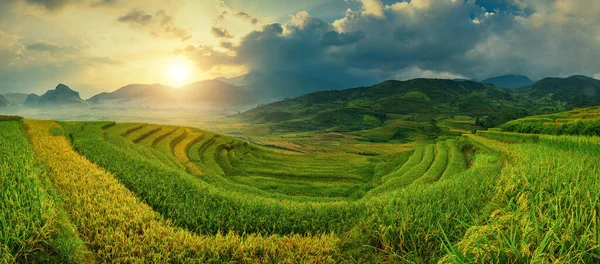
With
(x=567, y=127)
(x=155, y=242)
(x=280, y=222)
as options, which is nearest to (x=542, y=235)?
(x=280, y=222)

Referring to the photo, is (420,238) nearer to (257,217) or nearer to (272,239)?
(272,239)

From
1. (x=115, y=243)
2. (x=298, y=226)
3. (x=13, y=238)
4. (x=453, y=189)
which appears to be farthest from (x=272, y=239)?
(x=453, y=189)

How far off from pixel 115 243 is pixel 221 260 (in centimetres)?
210

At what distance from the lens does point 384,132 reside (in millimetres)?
155125

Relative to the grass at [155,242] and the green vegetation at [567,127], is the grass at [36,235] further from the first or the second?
the green vegetation at [567,127]

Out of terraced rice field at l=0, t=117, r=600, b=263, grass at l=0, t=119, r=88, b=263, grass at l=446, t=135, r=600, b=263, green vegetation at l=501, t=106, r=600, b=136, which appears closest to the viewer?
grass at l=446, t=135, r=600, b=263

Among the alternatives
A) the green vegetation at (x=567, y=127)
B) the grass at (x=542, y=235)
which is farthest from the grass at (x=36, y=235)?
the green vegetation at (x=567, y=127)

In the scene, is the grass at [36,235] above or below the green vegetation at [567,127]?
below

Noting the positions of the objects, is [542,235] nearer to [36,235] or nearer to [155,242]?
[155,242]

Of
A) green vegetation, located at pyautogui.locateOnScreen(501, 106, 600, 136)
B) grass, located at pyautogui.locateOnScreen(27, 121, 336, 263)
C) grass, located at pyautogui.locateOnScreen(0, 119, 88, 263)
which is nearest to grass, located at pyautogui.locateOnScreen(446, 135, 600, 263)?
grass, located at pyautogui.locateOnScreen(27, 121, 336, 263)

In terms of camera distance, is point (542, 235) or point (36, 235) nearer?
point (542, 235)

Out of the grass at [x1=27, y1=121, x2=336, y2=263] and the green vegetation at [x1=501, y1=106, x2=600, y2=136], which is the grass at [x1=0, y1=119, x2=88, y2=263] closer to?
the grass at [x1=27, y1=121, x2=336, y2=263]

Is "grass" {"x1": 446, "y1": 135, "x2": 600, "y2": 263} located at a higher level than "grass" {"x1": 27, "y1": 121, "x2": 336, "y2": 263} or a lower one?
higher

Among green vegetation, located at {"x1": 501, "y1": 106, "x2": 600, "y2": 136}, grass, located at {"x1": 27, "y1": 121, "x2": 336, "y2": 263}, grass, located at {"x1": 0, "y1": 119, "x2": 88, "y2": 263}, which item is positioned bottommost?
grass, located at {"x1": 27, "y1": 121, "x2": 336, "y2": 263}
